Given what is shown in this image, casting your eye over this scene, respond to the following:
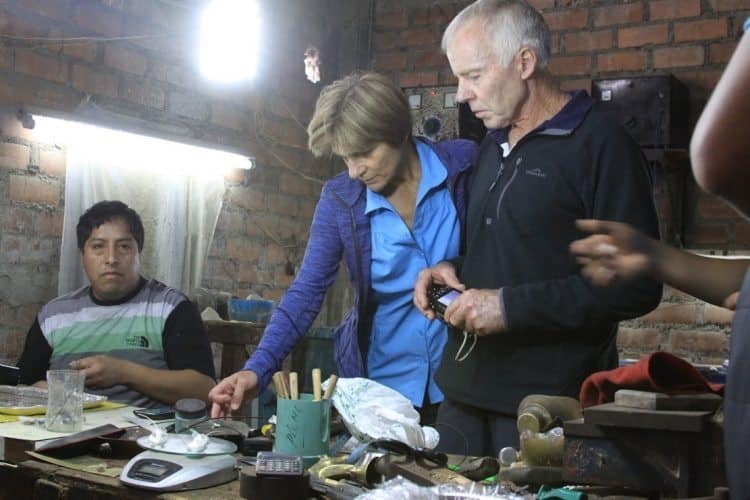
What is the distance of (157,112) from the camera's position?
3979mm

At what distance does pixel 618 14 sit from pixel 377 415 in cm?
343

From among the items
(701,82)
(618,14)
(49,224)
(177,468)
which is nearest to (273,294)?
(49,224)

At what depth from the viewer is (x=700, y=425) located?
43.6 inches

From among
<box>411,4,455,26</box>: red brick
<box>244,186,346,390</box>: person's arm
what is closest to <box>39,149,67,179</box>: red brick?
<box>244,186,346,390</box>: person's arm

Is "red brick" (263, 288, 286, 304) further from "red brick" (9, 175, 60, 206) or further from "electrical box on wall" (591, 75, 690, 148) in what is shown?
"electrical box on wall" (591, 75, 690, 148)

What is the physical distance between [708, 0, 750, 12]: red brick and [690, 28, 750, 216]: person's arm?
3.82 m

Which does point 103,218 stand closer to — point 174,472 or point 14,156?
point 14,156

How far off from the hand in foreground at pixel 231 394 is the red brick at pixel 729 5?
131 inches

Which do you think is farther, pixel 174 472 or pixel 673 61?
pixel 673 61

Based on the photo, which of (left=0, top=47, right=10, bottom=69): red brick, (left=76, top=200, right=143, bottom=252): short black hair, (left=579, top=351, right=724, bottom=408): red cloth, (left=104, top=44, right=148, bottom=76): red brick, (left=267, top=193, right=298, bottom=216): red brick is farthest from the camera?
(left=267, top=193, right=298, bottom=216): red brick

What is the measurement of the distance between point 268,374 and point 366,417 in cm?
36

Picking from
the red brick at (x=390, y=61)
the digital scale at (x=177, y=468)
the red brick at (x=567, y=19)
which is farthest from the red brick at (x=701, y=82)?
the digital scale at (x=177, y=468)

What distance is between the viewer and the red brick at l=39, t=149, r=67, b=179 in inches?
137

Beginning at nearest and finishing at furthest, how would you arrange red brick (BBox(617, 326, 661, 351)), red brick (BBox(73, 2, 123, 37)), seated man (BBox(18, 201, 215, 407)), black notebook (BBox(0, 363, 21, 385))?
black notebook (BBox(0, 363, 21, 385))
seated man (BBox(18, 201, 215, 407))
red brick (BBox(73, 2, 123, 37))
red brick (BBox(617, 326, 661, 351))
